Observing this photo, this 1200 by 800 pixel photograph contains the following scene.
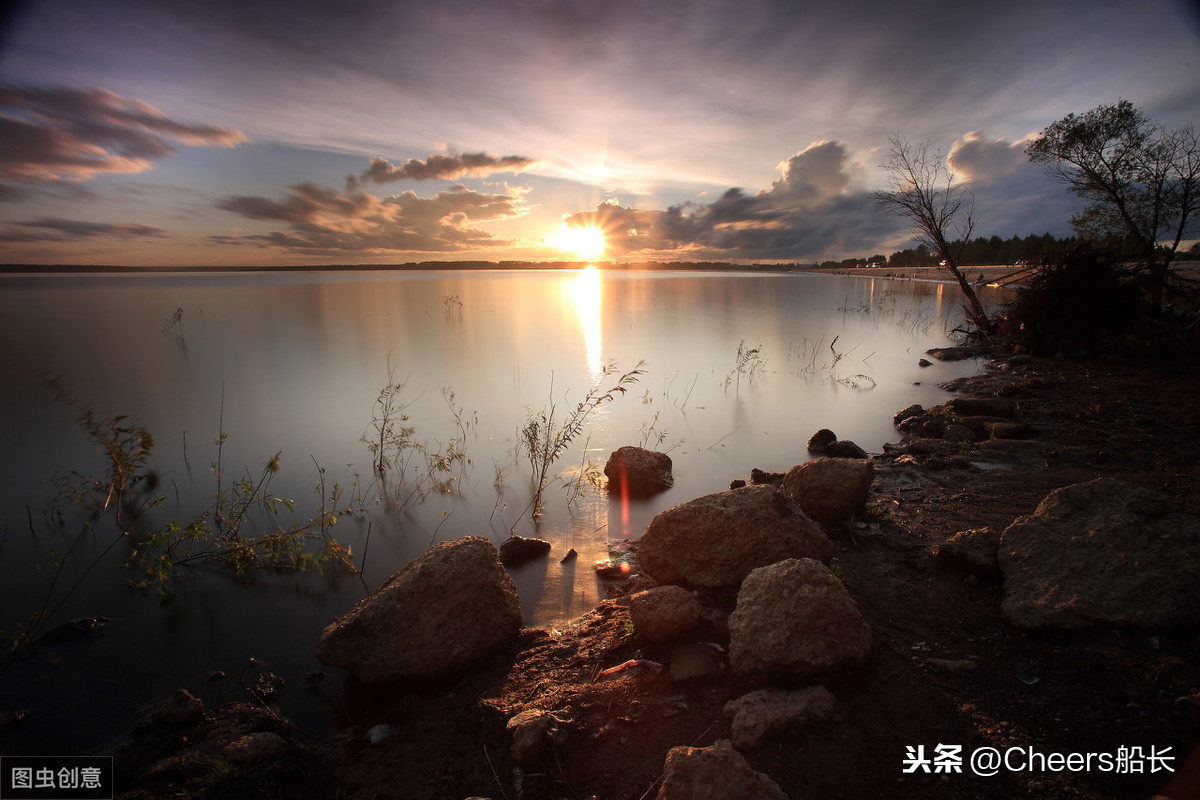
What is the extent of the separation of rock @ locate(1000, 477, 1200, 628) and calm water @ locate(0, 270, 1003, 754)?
3.94m

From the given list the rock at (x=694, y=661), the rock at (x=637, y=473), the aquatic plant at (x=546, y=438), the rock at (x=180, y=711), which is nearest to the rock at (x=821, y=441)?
the rock at (x=637, y=473)

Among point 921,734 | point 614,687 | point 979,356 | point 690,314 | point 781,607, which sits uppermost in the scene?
point 690,314

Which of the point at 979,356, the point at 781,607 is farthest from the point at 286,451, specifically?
the point at 979,356

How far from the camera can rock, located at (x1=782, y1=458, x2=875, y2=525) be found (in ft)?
19.3

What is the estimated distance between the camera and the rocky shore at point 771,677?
9.07 feet

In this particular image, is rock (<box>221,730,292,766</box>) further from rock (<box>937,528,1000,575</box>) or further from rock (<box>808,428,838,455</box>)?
rock (<box>808,428,838,455</box>)

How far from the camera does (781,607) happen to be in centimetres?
342

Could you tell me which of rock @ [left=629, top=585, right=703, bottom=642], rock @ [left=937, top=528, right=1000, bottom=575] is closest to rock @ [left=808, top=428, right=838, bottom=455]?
rock @ [left=937, top=528, right=1000, bottom=575]

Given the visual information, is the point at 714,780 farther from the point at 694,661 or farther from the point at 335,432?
the point at 335,432

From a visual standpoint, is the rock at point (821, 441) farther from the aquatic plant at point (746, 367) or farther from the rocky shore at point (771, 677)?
the aquatic plant at point (746, 367)

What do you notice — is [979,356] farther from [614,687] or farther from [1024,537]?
[614,687]

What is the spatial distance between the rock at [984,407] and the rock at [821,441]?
139 inches

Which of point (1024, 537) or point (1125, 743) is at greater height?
point (1024, 537)

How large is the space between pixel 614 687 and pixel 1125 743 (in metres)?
3.02
